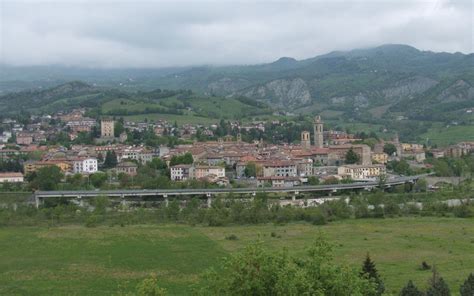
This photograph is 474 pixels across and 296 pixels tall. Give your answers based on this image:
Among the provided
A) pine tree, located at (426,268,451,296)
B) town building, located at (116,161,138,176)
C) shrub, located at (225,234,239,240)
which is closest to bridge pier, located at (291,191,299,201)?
town building, located at (116,161,138,176)

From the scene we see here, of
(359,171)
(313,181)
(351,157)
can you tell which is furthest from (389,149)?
(313,181)

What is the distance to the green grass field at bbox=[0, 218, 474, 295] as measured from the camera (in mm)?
30578

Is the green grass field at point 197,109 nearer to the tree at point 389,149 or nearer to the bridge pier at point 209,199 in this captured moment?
the tree at point 389,149

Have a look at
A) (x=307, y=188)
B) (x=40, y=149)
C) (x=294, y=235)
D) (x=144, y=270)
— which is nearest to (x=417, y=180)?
(x=307, y=188)

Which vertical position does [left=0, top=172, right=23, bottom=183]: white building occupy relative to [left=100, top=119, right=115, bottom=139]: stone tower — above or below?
below

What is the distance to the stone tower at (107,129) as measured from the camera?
11200 centimetres

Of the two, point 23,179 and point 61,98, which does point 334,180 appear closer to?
point 23,179

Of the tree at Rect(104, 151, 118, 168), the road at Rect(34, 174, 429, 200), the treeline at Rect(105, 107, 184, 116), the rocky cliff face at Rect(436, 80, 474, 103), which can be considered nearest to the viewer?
the road at Rect(34, 174, 429, 200)

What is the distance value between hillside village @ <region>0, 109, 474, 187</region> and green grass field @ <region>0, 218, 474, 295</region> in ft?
79.4

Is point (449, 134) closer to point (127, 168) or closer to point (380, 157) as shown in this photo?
point (380, 157)

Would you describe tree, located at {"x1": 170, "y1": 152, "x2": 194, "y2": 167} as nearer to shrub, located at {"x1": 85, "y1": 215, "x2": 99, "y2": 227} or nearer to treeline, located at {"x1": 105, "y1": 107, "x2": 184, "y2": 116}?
shrub, located at {"x1": 85, "y1": 215, "x2": 99, "y2": 227}

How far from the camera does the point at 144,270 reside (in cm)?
3353

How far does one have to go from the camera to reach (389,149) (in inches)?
3898

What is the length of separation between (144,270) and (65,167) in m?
50.4
